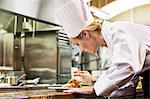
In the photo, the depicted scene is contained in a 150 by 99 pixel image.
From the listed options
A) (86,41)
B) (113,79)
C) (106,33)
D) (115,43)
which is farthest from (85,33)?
(113,79)

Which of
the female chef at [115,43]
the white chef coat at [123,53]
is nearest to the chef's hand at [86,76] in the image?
the female chef at [115,43]

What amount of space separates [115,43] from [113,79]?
18cm

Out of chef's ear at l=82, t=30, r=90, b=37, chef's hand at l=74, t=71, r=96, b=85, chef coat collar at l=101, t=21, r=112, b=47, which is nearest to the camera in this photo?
chef coat collar at l=101, t=21, r=112, b=47

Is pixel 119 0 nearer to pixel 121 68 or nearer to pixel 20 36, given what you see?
pixel 20 36

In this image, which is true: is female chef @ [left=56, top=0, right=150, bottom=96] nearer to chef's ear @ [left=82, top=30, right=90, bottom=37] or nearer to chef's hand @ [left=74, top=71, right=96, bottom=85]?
chef's ear @ [left=82, top=30, right=90, bottom=37]

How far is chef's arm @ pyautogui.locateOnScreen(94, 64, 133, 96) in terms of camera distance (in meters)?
1.43

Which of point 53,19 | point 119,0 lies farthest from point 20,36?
point 119,0

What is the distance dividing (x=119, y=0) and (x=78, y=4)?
160 inches

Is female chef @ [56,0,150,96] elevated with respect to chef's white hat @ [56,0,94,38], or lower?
Answer: lower

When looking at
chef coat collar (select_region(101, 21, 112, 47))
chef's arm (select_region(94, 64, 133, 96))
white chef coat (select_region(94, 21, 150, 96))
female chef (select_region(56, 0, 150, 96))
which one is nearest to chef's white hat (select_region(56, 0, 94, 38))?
female chef (select_region(56, 0, 150, 96))

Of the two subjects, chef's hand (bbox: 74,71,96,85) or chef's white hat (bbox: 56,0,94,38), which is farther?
chef's hand (bbox: 74,71,96,85)

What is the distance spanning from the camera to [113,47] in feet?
4.98

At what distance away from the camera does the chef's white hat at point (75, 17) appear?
177 cm

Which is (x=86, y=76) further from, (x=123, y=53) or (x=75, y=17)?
(x=123, y=53)
